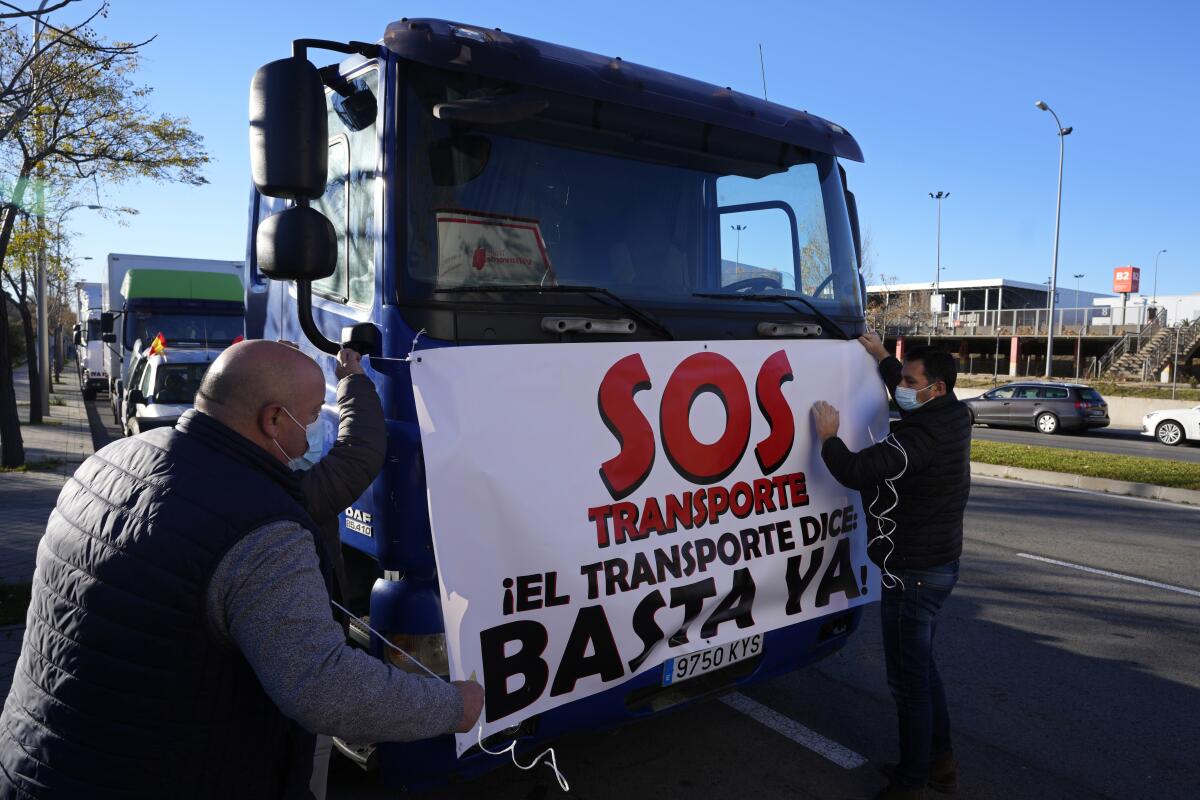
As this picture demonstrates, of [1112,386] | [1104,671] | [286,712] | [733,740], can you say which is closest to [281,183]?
[286,712]

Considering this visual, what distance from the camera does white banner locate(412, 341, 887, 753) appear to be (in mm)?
2602

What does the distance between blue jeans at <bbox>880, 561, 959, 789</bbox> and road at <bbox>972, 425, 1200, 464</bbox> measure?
16296mm

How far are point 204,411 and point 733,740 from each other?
123 inches

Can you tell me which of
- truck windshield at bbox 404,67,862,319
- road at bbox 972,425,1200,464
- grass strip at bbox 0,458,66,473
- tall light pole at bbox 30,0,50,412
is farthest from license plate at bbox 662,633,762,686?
road at bbox 972,425,1200,464

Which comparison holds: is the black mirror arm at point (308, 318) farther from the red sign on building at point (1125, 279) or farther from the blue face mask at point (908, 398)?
the red sign on building at point (1125, 279)

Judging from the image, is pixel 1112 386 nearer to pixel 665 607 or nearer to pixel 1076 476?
pixel 1076 476

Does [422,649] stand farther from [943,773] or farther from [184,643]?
[943,773]

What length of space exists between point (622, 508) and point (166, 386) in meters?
12.6

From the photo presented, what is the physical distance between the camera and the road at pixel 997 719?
12.0 ft

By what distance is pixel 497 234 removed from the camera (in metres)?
3.07

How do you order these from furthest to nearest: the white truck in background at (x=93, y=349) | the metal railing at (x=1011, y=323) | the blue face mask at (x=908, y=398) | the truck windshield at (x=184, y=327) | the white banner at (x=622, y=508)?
the metal railing at (x=1011, y=323), the white truck in background at (x=93, y=349), the truck windshield at (x=184, y=327), the blue face mask at (x=908, y=398), the white banner at (x=622, y=508)

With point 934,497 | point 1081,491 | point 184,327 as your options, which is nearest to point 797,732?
point 934,497

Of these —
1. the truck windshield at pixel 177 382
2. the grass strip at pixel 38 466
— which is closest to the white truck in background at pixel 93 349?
the truck windshield at pixel 177 382

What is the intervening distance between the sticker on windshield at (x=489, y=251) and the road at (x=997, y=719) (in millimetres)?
2114
